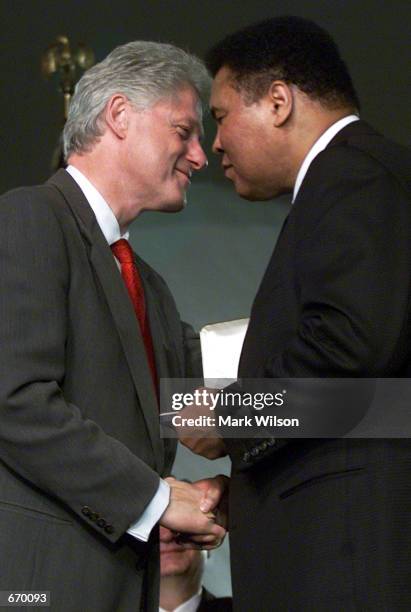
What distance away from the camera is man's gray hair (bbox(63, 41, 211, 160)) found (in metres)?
2.33

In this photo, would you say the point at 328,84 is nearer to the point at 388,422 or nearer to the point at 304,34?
the point at 304,34

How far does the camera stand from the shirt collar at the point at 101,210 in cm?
223

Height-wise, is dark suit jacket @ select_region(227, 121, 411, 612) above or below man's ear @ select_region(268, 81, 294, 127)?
below

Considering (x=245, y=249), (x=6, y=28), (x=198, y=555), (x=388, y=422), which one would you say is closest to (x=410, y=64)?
(x=245, y=249)

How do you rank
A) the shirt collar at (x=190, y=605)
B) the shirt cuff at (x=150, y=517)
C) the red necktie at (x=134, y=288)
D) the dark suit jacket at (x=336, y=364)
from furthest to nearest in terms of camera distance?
the shirt collar at (x=190, y=605)
the red necktie at (x=134, y=288)
the shirt cuff at (x=150, y=517)
the dark suit jacket at (x=336, y=364)

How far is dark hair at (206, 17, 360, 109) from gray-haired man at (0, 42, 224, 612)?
0.27 m

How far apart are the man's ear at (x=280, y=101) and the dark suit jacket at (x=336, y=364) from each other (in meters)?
0.17

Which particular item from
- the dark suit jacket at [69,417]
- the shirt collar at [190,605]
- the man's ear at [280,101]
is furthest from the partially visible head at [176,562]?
the man's ear at [280,101]

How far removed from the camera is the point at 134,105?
2.32 metres

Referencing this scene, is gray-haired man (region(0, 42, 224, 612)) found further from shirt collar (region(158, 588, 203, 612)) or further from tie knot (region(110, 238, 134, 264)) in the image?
shirt collar (region(158, 588, 203, 612))

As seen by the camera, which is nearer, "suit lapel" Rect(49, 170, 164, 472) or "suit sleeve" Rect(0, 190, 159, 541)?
"suit sleeve" Rect(0, 190, 159, 541)

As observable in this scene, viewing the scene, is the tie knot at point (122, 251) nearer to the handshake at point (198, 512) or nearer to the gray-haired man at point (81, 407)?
the gray-haired man at point (81, 407)

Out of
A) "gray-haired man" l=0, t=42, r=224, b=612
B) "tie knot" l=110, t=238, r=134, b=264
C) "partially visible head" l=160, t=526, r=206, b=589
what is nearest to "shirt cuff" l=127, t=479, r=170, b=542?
"gray-haired man" l=0, t=42, r=224, b=612

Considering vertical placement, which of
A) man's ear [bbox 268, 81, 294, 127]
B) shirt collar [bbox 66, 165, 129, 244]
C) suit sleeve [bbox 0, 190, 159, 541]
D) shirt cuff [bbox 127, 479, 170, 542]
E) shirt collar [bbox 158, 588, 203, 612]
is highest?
man's ear [bbox 268, 81, 294, 127]
